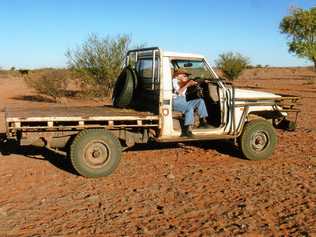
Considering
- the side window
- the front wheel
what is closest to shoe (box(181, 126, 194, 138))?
the side window

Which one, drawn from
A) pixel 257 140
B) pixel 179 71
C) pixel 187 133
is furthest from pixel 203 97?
pixel 257 140

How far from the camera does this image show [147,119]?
760 centimetres

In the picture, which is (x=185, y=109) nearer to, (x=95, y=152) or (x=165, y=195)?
(x=95, y=152)

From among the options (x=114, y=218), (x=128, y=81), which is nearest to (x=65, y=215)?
(x=114, y=218)

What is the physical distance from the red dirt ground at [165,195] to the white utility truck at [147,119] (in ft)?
1.27

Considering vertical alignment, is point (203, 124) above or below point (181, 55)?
below

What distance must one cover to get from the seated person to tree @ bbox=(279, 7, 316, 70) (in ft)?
76.3

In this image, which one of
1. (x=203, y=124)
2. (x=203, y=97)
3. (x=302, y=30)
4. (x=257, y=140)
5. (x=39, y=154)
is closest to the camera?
(x=203, y=124)

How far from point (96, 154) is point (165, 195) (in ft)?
4.96

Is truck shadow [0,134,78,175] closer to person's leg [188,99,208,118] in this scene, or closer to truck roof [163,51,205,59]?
person's leg [188,99,208,118]

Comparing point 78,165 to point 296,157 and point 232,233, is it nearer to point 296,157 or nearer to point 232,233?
point 232,233

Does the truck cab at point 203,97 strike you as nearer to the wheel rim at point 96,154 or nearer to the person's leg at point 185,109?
the person's leg at point 185,109

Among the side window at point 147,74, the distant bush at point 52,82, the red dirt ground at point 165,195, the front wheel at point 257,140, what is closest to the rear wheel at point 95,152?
the red dirt ground at point 165,195

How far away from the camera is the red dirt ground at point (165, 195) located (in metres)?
5.10
